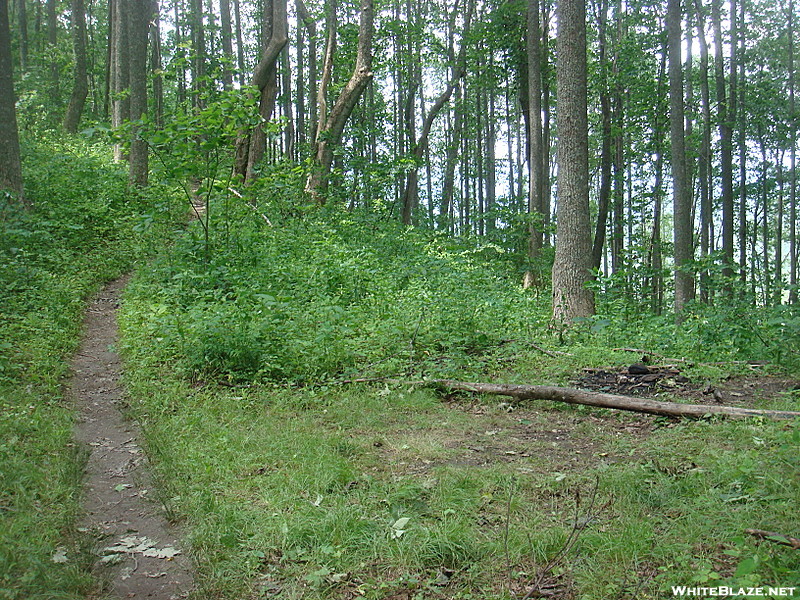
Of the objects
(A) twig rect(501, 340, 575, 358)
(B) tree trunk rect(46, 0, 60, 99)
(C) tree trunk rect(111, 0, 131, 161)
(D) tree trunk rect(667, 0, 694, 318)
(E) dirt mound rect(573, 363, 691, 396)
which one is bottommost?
(E) dirt mound rect(573, 363, 691, 396)

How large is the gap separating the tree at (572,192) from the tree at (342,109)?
6.10 m

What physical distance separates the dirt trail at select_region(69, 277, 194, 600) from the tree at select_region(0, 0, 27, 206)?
5.46m

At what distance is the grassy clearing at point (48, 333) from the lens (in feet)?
10.4

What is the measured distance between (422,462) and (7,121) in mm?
10052

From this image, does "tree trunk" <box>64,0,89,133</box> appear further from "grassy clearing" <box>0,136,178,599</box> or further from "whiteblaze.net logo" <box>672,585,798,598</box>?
"whiteblaze.net logo" <box>672,585,798,598</box>

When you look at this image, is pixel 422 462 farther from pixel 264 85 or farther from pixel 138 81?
pixel 138 81

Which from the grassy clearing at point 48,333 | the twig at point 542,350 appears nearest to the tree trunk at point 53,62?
the grassy clearing at point 48,333

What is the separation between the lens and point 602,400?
5.50m

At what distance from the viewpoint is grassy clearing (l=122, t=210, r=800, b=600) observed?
2930 mm

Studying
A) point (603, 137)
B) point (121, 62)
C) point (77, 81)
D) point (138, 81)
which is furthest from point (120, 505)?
point (77, 81)

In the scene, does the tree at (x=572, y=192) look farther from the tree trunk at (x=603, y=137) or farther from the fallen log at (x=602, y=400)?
the tree trunk at (x=603, y=137)

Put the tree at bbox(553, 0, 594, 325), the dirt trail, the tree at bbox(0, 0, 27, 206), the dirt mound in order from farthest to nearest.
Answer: the tree at bbox(0, 0, 27, 206) → the tree at bbox(553, 0, 594, 325) → the dirt mound → the dirt trail

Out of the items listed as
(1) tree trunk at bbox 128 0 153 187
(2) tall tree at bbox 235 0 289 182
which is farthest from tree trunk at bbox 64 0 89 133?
(2) tall tree at bbox 235 0 289 182

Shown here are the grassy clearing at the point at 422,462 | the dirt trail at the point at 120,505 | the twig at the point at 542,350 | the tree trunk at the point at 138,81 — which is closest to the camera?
the grassy clearing at the point at 422,462
